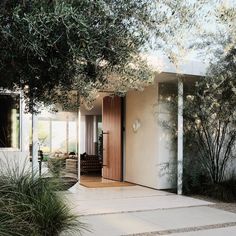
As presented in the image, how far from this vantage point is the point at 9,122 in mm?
7754

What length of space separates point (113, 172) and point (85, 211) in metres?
4.81

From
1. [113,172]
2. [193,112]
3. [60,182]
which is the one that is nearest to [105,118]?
[113,172]

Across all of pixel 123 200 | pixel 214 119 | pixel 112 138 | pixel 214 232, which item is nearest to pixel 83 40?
pixel 214 232

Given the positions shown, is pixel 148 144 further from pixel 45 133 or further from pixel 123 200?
pixel 45 133

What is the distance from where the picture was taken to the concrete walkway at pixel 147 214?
18.7 ft

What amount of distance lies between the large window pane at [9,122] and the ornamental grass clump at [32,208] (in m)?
2.40

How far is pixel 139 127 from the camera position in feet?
35.0

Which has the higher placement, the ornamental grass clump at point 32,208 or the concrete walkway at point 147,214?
the ornamental grass clump at point 32,208

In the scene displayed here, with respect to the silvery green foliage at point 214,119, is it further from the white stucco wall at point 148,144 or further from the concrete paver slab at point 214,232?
the concrete paver slab at point 214,232

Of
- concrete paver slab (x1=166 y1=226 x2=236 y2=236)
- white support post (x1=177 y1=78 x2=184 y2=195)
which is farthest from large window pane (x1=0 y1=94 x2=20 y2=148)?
concrete paver slab (x1=166 y1=226 x2=236 y2=236)

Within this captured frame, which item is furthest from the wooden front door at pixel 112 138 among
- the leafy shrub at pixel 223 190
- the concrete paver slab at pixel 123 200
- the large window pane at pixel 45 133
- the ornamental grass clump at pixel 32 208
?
the ornamental grass clump at pixel 32 208

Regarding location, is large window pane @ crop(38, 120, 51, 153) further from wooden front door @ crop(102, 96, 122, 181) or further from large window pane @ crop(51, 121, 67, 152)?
wooden front door @ crop(102, 96, 122, 181)

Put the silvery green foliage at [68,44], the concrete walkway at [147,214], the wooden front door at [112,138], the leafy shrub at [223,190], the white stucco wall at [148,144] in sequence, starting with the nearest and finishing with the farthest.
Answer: the silvery green foliage at [68,44] → the concrete walkway at [147,214] → the leafy shrub at [223,190] → the white stucco wall at [148,144] → the wooden front door at [112,138]

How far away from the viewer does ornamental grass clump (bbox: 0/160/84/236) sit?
4465 mm
